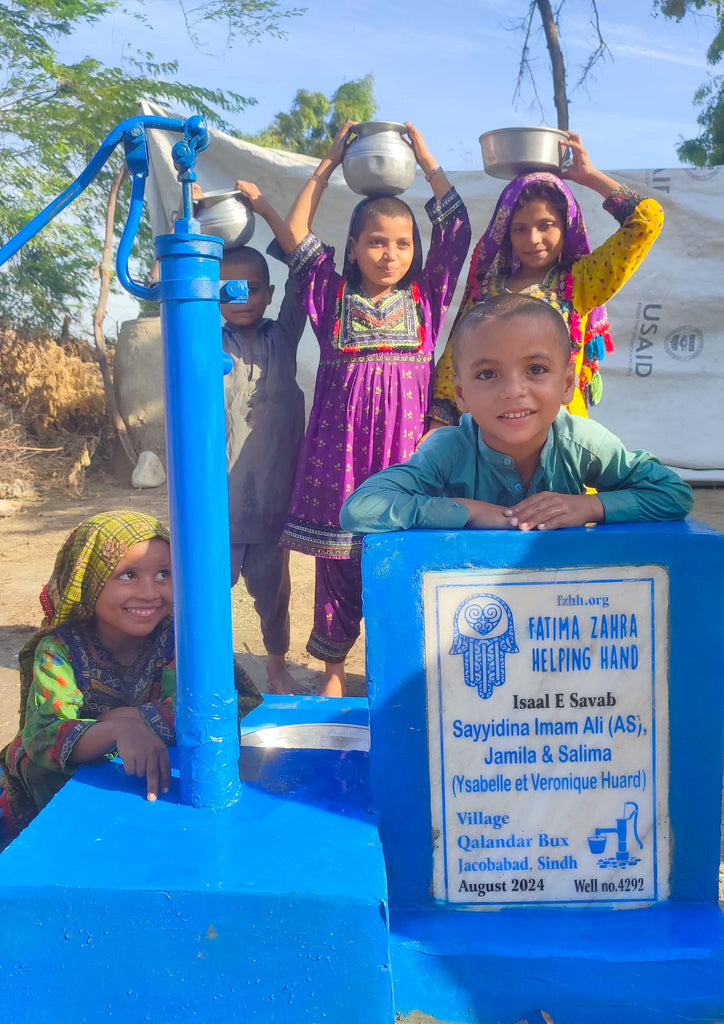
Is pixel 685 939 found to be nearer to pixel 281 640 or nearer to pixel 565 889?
pixel 565 889

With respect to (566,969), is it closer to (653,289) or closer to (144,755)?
(144,755)

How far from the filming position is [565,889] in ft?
5.07

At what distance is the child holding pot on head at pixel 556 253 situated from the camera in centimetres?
262

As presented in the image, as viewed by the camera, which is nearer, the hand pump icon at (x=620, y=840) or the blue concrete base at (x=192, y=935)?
the blue concrete base at (x=192, y=935)

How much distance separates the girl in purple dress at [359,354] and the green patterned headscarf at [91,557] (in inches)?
39.6

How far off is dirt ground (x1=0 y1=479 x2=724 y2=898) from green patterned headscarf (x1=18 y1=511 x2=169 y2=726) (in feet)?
4.20

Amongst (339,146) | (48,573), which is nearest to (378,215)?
(339,146)

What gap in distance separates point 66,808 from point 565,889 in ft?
2.81

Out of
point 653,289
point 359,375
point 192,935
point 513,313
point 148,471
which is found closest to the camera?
point 192,935

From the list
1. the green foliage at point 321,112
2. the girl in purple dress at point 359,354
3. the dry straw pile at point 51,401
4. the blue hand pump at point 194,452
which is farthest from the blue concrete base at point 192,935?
the green foliage at point 321,112

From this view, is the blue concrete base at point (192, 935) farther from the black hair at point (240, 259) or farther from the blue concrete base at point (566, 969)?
the black hair at point (240, 259)

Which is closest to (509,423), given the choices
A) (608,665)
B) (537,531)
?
(537,531)

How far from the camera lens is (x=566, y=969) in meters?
1.43

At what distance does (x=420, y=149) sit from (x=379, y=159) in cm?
17
